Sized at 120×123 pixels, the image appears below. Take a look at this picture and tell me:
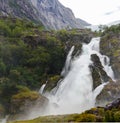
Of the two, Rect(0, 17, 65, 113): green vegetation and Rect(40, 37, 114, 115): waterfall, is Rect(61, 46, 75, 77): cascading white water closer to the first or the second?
Rect(40, 37, 114, 115): waterfall

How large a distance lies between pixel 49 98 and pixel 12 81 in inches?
391

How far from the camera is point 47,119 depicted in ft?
180

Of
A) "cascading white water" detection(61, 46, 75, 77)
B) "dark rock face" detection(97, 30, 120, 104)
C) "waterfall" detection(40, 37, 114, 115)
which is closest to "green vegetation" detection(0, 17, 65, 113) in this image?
"cascading white water" detection(61, 46, 75, 77)

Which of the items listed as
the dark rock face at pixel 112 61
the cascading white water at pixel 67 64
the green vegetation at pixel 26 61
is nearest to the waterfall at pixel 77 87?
the cascading white water at pixel 67 64

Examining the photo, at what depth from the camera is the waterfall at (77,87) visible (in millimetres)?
73938

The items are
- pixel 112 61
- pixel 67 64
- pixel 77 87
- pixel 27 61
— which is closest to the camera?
pixel 77 87

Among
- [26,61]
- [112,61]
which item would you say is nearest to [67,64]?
[26,61]

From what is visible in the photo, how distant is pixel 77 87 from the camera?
260 feet

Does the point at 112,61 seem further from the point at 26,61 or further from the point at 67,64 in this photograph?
the point at 26,61

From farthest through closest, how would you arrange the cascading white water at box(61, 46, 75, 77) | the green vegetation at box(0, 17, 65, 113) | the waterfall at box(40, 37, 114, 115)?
the cascading white water at box(61, 46, 75, 77) < the green vegetation at box(0, 17, 65, 113) < the waterfall at box(40, 37, 114, 115)

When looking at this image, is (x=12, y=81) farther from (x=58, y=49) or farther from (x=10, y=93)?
(x=58, y=49)

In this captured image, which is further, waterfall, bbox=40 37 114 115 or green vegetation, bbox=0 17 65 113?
green vegetation, bbox=0 17 65 113

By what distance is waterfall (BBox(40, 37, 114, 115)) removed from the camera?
73.9 metres

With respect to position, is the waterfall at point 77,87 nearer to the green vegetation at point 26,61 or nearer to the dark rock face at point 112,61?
the dark rock face at point 112,61
